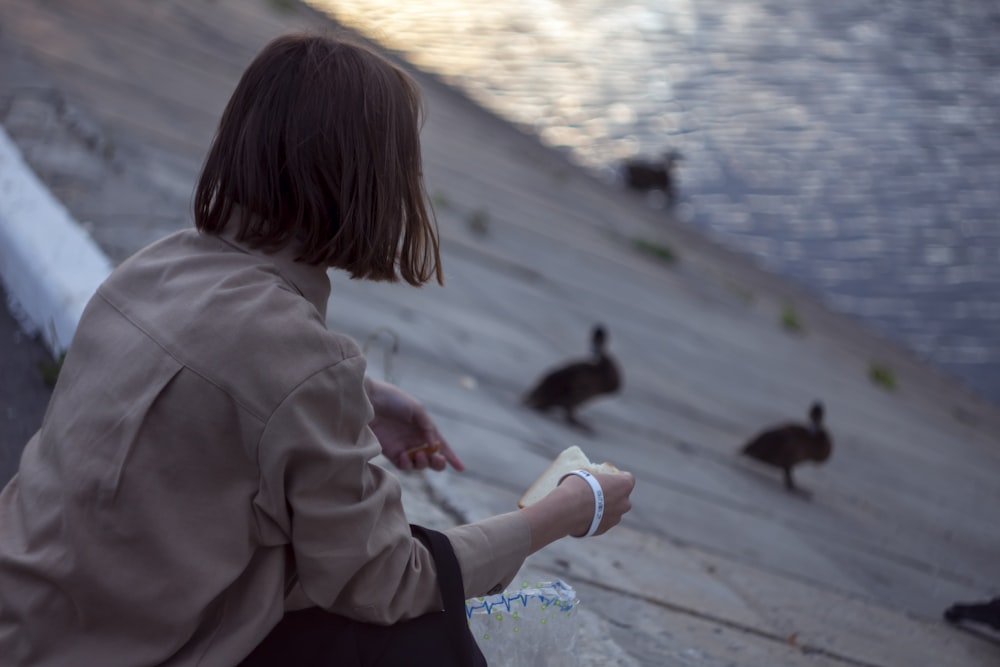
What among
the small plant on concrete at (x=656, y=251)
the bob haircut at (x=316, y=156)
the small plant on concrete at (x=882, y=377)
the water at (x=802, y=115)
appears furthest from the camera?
the water at (x=802, y=115)

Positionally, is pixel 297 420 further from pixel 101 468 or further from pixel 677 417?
pixel 677 417

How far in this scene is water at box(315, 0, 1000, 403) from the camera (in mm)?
13070

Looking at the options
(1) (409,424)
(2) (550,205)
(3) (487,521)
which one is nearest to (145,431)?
(3) (487,521)

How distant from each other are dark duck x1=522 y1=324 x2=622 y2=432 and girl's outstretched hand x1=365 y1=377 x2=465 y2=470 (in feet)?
8.56

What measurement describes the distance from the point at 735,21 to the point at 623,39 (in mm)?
2704

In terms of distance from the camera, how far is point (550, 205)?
1089 centimetres

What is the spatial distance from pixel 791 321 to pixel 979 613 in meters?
6.79

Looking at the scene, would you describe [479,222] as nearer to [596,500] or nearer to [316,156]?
[596,500]

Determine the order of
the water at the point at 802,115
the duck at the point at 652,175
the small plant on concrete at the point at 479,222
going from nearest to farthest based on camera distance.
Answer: the small plant on concrete at the point at 479,222 → the water at the point at 802,115 → the duck at the point at 652,175

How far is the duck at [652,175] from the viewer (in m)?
13.2

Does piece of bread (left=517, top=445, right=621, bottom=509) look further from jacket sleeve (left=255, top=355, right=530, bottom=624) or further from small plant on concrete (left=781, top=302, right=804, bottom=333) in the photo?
small plant on concrete (left=781, top=302, right=804, bottom=333)

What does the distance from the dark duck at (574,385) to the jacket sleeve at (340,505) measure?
336cm

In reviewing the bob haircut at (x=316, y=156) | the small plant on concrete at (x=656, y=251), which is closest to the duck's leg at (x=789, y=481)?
the bob haircut at (x=316, y=156)

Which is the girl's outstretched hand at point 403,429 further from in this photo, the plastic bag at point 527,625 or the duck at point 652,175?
the duck at point 652,175
